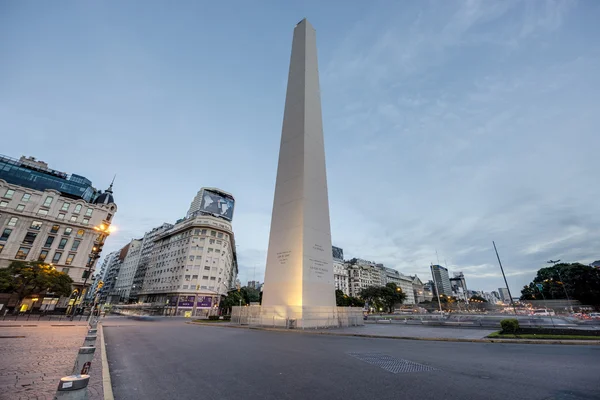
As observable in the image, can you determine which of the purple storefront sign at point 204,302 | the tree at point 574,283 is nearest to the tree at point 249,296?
the purple storefront sign at point 204,302

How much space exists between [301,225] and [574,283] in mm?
76472

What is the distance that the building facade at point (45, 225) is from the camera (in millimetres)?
52406

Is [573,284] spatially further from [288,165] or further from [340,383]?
[340,383]

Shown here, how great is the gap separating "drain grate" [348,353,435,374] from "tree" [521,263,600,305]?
7549cm

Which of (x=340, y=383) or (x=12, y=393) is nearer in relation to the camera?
(x=12, y=393)

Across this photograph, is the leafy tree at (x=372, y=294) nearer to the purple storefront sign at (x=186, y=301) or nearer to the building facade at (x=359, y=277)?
the building facade at (x=359, y=277)

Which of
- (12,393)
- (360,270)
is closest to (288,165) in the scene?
(12,393)

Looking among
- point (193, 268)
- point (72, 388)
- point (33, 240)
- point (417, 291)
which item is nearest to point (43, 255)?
point (33, 240)

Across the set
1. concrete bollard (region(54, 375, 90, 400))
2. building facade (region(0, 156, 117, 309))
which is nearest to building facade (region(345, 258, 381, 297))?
building facade (region(0, 156, 117, 309))

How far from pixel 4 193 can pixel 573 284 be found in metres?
131

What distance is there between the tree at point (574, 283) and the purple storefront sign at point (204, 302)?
84.4m

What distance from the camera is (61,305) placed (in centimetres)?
5378

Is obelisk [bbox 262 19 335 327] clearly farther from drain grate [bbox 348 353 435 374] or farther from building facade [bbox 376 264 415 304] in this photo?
building facade [bbox 376 264 415 304]

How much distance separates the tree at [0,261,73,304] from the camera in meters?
36.8
